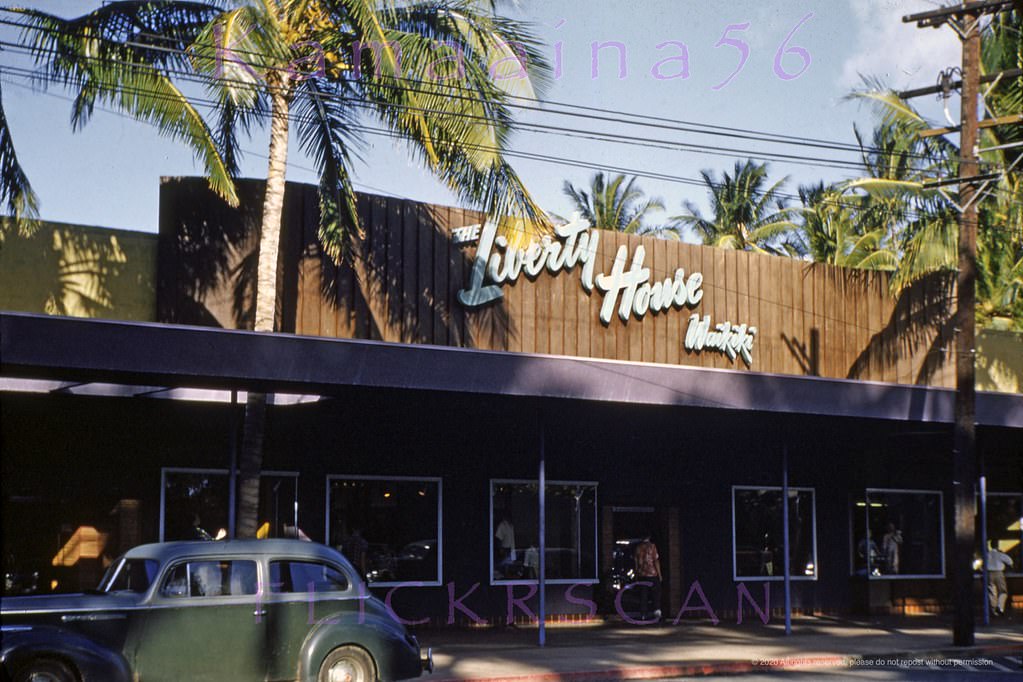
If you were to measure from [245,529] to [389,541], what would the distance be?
4.60 meters

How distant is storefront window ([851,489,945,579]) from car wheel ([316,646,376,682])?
15.3m

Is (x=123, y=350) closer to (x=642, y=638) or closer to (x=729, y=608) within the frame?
(x=642, y=638)

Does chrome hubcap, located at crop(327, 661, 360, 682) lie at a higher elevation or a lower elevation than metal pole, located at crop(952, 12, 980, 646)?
lower

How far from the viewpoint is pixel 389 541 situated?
68.2 feet

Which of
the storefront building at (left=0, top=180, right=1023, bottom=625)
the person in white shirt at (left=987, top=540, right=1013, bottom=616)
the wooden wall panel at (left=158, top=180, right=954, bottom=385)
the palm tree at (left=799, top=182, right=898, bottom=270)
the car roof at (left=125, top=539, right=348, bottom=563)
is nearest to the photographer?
the car roof at (left=125, top=539, right=348, bottom=563)

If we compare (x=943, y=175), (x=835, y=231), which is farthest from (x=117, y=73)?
(x=835, y=231)

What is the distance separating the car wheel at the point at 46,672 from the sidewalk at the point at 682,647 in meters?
4.44

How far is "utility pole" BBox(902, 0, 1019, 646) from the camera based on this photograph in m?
18.8

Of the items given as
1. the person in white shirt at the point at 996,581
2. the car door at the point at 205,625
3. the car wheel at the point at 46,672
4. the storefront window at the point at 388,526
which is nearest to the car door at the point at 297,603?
the car door at the point at 205,625

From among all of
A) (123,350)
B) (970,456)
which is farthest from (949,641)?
(123,350)

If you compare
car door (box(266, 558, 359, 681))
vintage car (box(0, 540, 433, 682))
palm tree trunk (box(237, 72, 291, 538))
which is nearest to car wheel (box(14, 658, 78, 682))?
vintage car (box(0, 540, 433, 682))

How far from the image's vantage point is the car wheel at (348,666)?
12.4m

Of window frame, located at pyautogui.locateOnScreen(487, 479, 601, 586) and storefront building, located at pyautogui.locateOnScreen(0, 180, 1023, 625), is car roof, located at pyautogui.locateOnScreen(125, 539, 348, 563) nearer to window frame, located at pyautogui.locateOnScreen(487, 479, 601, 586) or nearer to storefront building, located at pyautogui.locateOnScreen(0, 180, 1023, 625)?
storefront building, located at pyautogui.locateOnScreen(0, 180, 1023, 625)

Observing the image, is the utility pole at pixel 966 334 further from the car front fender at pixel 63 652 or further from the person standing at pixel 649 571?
the car front fender at pixel 63 652
